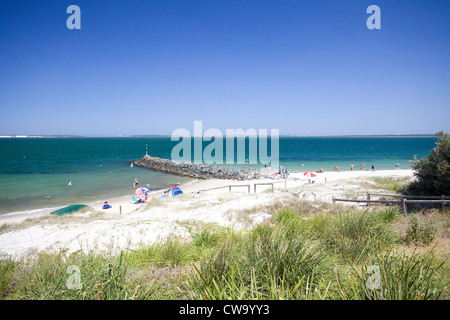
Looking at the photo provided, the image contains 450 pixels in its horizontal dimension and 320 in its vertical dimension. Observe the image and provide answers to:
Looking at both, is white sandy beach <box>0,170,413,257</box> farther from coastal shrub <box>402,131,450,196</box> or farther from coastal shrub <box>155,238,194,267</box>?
coastal shrub <box>402,131,450,196</box>

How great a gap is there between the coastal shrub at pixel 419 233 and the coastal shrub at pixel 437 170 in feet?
26.2

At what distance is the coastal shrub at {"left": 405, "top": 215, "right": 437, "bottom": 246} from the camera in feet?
19.2

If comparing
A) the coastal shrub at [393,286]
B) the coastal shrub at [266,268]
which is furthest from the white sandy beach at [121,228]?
the coastal shrub at [393,286]

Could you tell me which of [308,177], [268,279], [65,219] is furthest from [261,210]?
[308,177]

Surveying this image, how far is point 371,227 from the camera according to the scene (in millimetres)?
5484

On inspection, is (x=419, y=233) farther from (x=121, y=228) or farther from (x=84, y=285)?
(x=121, y=228)

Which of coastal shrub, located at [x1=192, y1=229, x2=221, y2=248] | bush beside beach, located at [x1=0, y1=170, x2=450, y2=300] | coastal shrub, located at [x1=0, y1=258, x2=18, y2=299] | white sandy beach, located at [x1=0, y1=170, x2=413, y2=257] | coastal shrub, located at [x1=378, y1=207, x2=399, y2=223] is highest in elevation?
bush beside beach, located at [x1=0, y1=170, x2=450, y2=300]

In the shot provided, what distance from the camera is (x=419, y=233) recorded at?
597 centimetres

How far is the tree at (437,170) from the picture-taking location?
1195 centimetres

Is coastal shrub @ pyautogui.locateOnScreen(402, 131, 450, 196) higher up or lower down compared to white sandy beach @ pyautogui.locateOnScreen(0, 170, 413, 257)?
higher up

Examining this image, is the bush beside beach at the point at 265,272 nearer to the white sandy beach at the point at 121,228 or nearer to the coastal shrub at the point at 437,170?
the white sandy beach at the point at 121,228

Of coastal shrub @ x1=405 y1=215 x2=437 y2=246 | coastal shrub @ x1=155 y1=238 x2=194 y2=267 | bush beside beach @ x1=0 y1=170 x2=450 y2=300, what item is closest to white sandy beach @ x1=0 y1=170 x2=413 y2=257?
coastal shrub @ x1=155 y1=238 x2=194 y2=267
